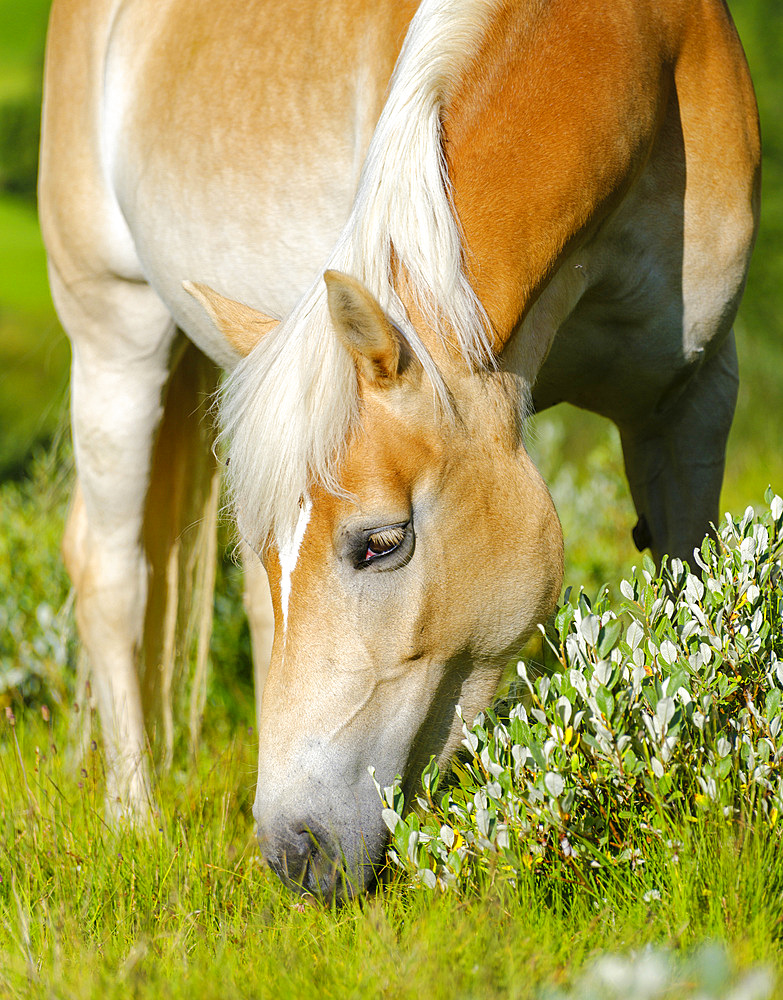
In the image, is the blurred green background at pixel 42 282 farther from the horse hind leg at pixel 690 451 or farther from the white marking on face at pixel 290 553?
the white marking on face at pixel 290 553

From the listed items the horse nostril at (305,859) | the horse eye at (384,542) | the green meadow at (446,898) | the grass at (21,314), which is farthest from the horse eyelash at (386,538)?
the grass at (21,314)

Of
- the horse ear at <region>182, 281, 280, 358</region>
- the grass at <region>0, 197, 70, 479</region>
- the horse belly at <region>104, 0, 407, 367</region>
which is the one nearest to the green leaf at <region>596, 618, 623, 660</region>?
the horse ear at <region>182, 281, 280, 358</region>

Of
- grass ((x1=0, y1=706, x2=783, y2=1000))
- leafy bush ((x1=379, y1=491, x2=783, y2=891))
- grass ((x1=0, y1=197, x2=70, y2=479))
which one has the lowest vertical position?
grass ((x1=0, y1=197, x2=70, y2=479))

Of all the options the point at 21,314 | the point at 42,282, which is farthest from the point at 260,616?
the point at 42,282

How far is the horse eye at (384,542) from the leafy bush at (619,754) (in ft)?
1.00

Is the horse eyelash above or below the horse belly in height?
below

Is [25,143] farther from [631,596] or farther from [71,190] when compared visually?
[631,596]

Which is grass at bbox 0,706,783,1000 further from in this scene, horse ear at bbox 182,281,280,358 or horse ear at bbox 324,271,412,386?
horse ear at bbox 182,281,280,358

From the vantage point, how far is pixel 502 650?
194 cm

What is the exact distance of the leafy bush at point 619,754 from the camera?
166 cm

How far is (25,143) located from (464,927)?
36.6ft

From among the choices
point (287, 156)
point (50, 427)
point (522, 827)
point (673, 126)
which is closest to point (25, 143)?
point (50, 427)

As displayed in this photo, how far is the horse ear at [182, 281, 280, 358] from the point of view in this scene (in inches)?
80.1

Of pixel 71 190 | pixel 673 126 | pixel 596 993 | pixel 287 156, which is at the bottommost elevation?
pixel 596 993
